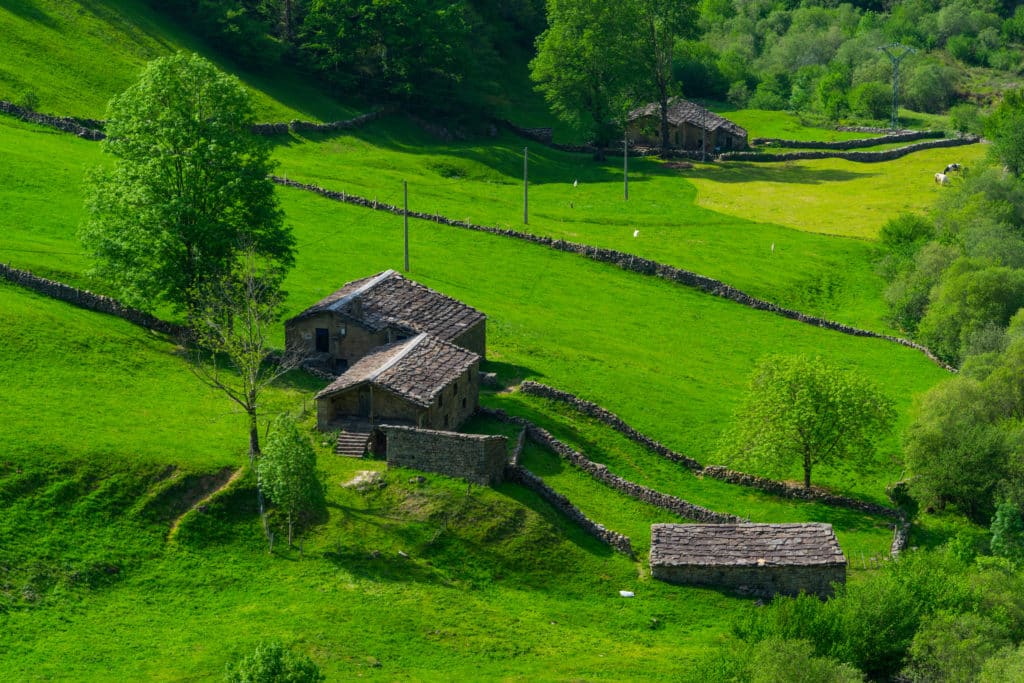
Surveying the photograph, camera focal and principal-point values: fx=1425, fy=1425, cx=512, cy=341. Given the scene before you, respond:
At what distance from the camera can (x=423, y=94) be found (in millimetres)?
136250

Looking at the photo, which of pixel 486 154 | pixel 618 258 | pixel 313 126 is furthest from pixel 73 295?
pixel 486 154

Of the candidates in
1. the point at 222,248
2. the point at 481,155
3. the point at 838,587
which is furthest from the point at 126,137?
the point at 481,155

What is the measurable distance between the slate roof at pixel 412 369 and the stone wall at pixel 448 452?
10.7 ft

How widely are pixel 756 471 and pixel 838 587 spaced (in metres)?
14.5

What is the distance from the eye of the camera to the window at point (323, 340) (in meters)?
71.2

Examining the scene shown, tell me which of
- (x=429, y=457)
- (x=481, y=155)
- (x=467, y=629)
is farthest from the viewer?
(x=481, y=155)

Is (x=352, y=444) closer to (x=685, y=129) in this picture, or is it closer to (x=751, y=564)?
(x=751, y=564)

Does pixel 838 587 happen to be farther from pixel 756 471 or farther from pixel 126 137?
pixel 126 137

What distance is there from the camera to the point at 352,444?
61969 millimetres

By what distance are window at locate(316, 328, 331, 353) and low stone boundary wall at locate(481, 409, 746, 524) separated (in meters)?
10.1

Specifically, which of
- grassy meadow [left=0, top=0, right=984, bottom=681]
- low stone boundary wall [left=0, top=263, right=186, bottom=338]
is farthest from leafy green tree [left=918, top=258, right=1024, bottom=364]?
low stone boundary wall [left=0, top=263, right=186, bottom=338]

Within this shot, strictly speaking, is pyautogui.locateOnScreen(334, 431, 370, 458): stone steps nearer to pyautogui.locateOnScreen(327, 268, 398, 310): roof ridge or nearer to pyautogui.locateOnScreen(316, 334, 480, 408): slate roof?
pyautogui.locateOnScreen(316, 334, 480, 408): slate roof

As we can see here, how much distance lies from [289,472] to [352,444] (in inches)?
299

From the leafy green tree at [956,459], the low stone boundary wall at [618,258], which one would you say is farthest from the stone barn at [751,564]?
the low stone boundary wall at [618,258]
